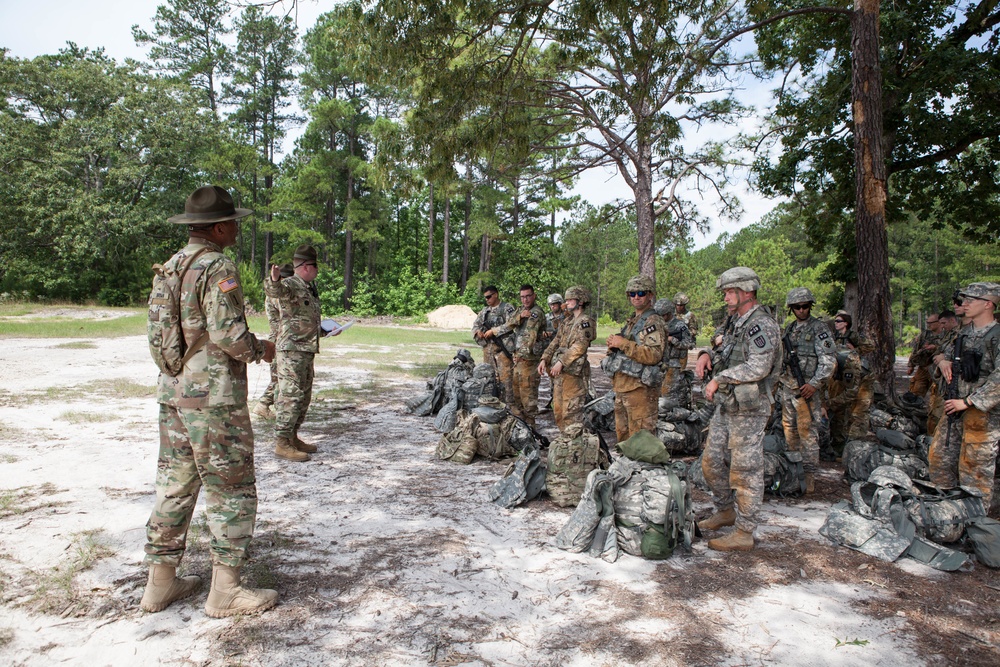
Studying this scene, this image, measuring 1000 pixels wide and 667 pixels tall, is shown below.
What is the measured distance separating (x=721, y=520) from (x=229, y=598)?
336 cm

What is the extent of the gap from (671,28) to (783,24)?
5867 millimetres

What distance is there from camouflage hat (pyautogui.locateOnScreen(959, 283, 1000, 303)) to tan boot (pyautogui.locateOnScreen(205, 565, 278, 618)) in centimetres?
544

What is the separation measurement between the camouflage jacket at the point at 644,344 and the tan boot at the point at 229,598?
366 centimetres

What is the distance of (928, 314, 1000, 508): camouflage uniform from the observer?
4320 millimetres

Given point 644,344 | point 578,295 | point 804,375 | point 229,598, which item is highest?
point 578,295

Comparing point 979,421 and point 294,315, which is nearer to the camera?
point 979,421

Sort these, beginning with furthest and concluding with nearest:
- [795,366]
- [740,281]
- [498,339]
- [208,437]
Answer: [498,339], [795,366], [740,281], [208,437]

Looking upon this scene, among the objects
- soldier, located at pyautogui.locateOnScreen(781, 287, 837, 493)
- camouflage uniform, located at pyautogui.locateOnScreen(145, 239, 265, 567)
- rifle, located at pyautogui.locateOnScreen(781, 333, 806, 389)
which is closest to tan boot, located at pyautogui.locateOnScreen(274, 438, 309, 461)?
camouflage uniform, located at pyautogui.locateOnScreen(145, 239, 265, 567)

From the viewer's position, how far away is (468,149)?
31.1 ft

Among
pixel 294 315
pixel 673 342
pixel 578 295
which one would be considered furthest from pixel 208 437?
pixel 673 342

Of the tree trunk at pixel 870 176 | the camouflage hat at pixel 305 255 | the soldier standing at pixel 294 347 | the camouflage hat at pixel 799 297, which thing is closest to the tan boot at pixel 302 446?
the soldier standing at pixel 294 347

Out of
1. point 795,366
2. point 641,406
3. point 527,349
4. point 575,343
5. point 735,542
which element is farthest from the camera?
point 527,349

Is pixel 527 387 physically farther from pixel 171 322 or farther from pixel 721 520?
pixel 171 322

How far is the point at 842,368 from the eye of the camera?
6898 mm
